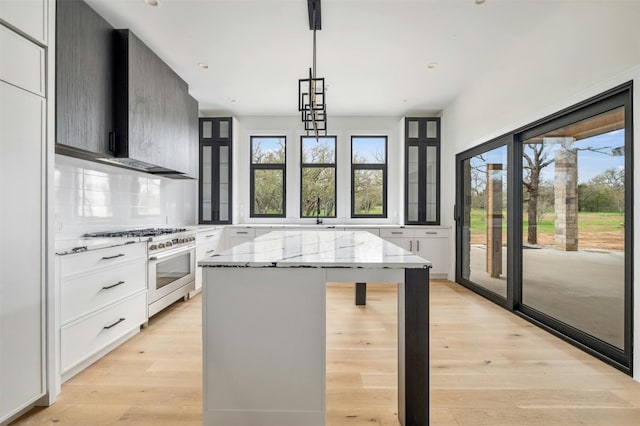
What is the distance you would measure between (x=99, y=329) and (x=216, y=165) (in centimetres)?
338

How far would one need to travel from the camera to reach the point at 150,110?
315cm

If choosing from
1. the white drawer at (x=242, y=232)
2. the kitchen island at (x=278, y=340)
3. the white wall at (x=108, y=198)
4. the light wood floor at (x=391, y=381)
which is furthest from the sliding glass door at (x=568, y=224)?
the white wall at (x=108, y=198)

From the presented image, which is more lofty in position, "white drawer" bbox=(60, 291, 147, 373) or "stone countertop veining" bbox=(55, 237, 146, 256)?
"stone countertop veining" bbox=(55, 237, 146, 256)

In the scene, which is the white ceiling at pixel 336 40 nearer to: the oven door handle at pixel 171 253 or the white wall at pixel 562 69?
the white wall at pixel 562 69

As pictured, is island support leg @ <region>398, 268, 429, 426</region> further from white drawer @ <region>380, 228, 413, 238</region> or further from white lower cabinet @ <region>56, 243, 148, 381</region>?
white drawer @ <region>380, 228, 413, 238</region>

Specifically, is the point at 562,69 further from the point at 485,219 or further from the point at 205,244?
the point at 205,244

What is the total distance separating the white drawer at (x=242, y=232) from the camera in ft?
16.3

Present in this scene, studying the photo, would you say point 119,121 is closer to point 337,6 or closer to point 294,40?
point 294,40

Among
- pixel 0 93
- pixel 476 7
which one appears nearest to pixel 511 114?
pixel 476 7

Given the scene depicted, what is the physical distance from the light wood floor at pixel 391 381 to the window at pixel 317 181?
2734 millimetres

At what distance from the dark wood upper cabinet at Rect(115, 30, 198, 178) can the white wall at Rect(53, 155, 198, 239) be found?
47 centimetres

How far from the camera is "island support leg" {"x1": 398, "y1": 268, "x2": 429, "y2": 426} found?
149 centimetres

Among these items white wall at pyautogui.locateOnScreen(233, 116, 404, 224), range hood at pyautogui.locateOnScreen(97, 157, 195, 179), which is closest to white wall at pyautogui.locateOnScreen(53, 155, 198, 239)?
range hood at pyautogui.locateOnScreen(97, 157, 195, 179)

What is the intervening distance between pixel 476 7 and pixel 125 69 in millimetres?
2955
